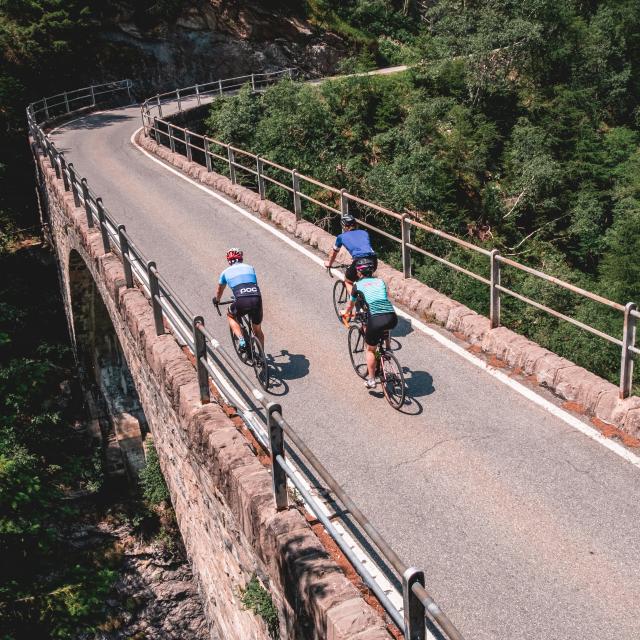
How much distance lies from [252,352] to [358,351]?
140 cm

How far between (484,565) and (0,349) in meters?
18.2

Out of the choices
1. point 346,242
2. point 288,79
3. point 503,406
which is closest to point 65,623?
point 346,242

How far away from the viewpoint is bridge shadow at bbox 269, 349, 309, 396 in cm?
937

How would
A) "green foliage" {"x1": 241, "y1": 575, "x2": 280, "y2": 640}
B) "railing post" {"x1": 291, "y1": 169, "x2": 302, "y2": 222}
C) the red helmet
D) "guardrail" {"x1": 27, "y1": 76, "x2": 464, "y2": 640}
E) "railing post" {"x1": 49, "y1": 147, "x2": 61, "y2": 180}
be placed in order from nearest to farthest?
"guardrail" {"x1": 27, "y1": 76, "x2": 464, "y2": 640}
"green foliage" {"x1": 241, "y1": 575, "x2": 280, "y2": 640}
the red helmet
"railing post" {"x1": 291, "y1": 169, "x2": 302, "y2": 222}
"railing post" {"x1": 49, "y1": 147, "x2": 61, "y2": 180}

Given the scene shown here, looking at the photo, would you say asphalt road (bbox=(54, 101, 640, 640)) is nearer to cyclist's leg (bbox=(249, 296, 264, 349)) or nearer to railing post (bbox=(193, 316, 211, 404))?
cyclist's leg (bbox=(249, 296, 264, 349))

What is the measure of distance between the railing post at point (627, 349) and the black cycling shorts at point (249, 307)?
165 inches

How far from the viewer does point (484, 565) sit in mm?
5941

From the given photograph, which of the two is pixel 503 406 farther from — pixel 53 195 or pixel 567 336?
pixel 53 195

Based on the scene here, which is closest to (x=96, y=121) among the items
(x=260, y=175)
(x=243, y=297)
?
(x=260, y=175)

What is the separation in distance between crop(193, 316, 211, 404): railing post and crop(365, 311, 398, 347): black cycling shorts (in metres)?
1.96

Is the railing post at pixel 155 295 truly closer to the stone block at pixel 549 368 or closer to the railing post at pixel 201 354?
the railing post at pixel 201 354

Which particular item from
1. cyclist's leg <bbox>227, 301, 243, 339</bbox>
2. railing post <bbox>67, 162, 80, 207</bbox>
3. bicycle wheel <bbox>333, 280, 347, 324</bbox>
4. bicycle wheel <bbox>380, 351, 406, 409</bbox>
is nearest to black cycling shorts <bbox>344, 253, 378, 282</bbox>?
bicycle wheel <bbox>333, 280, 347, 324</bbox>

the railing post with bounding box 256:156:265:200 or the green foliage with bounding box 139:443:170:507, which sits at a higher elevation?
the railing post with bounding box 256:156:265:200

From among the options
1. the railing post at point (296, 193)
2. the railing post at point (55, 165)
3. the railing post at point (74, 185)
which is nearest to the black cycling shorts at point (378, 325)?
the railing post at point (296, 193)
